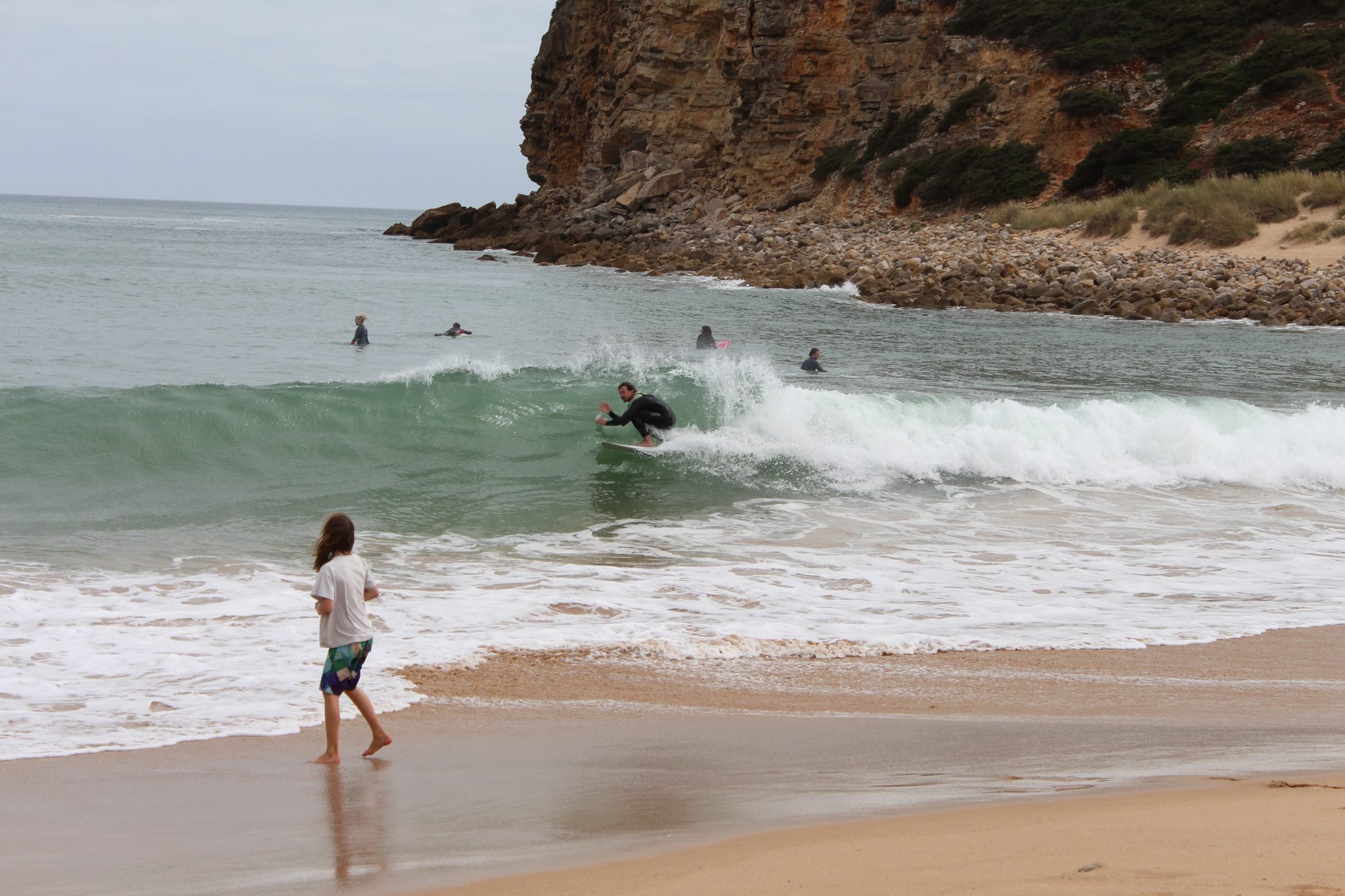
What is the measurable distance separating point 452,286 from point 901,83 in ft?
88.9

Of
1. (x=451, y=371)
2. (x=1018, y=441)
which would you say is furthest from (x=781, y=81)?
(x=1018, y=441)

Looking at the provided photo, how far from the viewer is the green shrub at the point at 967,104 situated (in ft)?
171

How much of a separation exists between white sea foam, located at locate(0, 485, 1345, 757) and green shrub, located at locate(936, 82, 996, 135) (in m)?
44.1

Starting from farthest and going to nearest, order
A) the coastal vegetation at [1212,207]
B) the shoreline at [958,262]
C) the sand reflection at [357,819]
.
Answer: the coastal vegetation at [1212,207] → the shoreline at [958,262] → the sand reflection at [357,819]

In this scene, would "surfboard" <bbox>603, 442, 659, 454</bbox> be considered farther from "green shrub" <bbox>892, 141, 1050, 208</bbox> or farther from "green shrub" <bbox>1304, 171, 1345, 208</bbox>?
"green shrub" <bbox>892, 141, 1050, 208</bbox>

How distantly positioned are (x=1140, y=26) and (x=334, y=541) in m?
55.0

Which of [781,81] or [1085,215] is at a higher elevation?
[781,81]

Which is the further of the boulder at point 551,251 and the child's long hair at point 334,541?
the boulder at point 551,251

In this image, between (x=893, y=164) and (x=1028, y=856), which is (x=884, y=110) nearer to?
(x=893, y=164)

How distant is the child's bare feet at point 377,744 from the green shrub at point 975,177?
4465 centimetres

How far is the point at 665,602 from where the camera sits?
791 cm

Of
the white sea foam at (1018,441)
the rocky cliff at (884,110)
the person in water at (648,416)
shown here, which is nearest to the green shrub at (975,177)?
the rocky cliff at (884,110)

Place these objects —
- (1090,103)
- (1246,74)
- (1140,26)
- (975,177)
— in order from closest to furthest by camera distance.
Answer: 1. (1246,74)
2. (1090,103)
3. (975,177)
4. (1140,26)

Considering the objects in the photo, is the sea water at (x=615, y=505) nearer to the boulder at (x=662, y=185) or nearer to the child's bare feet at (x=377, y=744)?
the child's bare feet at (x=377, y=744)
